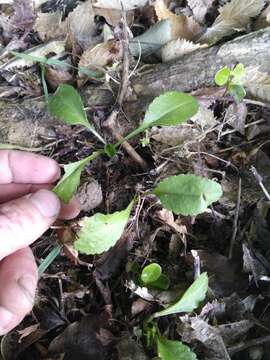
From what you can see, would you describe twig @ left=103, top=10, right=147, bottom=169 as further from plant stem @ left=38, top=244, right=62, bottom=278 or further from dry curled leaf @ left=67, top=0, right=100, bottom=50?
plant stem @ left=38, top=244, right=62, bottom=278

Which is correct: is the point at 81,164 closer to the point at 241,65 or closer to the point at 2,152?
the point at 2,152

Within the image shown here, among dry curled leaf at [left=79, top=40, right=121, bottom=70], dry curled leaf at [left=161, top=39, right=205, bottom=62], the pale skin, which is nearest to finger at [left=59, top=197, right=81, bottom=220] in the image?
the pale skin

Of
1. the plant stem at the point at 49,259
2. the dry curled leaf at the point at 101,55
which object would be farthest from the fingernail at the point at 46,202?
the dry curled leaf at the point at 101,55

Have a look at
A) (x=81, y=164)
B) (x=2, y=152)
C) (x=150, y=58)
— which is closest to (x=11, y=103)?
(x=2, y=152)

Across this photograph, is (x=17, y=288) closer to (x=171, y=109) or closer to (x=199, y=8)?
(x=171, y=109)

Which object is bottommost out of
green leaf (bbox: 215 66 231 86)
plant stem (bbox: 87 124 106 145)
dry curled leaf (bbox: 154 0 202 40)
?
plant stem (bbox: 87 124 106 145)

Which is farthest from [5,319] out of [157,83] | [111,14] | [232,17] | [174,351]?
[232,17]

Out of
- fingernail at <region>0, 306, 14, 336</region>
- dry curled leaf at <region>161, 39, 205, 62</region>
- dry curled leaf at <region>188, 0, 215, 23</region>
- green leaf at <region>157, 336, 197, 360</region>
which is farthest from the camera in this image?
dry curled leaf at <region>188, 0, 215, 23</region>
